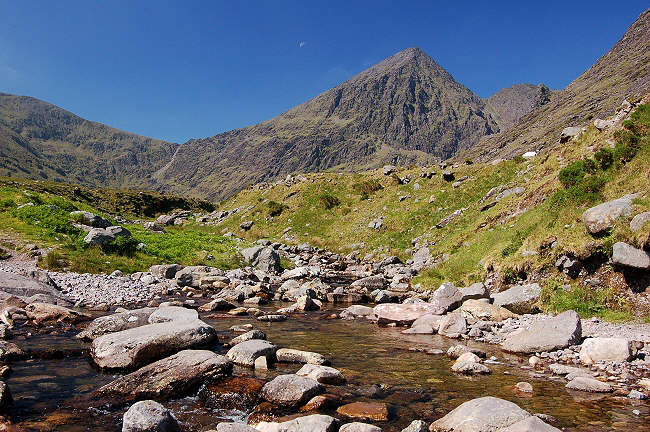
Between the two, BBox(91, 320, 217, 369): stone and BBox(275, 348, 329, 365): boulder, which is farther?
BBox(275, 348, 329, 365): boulder

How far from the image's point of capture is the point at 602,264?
1625 centimetres

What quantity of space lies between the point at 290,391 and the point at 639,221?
50.1 feet

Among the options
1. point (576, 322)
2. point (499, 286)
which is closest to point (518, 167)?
point (499, 286)

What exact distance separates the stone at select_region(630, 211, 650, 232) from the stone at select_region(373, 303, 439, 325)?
29.2 ft

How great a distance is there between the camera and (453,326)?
16.5 meters

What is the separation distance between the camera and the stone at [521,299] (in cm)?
1748

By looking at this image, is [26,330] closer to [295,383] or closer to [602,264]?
[295,383]

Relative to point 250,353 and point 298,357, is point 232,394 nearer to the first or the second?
point 250,353

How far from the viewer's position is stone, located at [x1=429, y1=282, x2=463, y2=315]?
19.0m

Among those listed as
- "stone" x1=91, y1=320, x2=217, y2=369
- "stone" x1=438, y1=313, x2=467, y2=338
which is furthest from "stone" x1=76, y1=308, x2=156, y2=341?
"stone" x1=438, y1=313, x2=467, y2=338

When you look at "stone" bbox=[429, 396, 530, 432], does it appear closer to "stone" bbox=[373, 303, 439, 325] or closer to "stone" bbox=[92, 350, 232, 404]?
"stone" bbox=[92, 350, 232, 404]

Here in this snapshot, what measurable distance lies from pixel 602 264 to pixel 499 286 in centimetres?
524

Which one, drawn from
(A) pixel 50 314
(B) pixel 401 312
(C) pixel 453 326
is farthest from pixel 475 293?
(A) pixel 50 314

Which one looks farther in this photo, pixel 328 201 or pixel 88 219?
pixel 328 201
